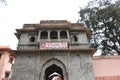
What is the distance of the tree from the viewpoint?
→ 22578 mm

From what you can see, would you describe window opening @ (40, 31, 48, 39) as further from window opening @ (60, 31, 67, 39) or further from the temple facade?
window opening @ (60, 31, 67, 39)

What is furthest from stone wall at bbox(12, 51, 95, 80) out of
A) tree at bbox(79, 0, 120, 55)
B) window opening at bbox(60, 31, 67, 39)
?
tree at bbox(79, 0, 120, 55)

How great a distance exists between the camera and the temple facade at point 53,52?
13.6m

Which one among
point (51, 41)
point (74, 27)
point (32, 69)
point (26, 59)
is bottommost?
point (32, 69)

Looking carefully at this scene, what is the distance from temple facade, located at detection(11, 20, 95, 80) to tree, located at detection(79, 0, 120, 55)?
806cm

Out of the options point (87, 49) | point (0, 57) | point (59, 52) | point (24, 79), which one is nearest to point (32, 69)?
point (24, 79)

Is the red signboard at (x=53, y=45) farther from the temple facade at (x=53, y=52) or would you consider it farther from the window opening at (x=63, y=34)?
the window opening at (x=63, y=34)

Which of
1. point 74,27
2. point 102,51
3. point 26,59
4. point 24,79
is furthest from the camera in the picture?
point 102,51

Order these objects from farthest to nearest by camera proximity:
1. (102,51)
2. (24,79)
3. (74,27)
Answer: (102,51) → (74,27) → (24,79)

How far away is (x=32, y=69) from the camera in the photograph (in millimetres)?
13789

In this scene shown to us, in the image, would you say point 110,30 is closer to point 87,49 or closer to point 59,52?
point 87,49

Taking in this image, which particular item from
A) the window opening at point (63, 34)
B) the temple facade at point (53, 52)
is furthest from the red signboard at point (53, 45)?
the window opening at point (63, 34)

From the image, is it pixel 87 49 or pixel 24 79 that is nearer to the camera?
pixel 24 79

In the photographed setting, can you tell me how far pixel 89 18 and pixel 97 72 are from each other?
11.5 m
